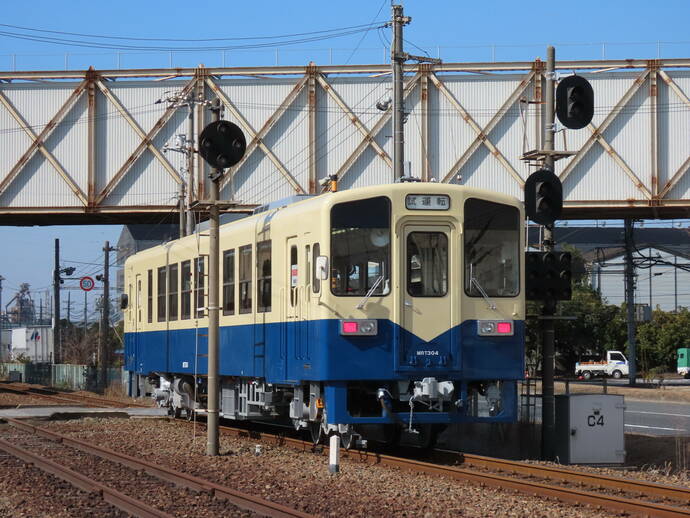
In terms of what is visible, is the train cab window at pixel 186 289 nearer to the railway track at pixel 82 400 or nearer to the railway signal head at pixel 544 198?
the railway signal head at pixel 544 198

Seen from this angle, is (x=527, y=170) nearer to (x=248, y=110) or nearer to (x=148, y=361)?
(x=248, y=110)

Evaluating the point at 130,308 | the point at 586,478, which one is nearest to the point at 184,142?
the point at 130,308

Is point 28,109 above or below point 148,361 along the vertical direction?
above

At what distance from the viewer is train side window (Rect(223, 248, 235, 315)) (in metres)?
18.1

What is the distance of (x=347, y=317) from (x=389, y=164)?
19596 millimetres

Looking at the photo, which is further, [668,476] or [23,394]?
[23,394]

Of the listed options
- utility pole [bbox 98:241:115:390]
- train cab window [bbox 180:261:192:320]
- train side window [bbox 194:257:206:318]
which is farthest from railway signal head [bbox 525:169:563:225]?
utility pole [bbox 98:241:115:390]

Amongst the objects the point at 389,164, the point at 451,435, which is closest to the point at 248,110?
the point at 389,164

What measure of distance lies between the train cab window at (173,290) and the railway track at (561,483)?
7298 millimetres

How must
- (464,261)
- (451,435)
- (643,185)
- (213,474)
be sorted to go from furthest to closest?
1. (643,185)
2. (451,435)
3. (464,261)
4. (213,474)

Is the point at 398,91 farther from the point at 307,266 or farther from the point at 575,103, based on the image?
the point at 307,266

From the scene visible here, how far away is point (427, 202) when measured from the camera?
14.6 metres

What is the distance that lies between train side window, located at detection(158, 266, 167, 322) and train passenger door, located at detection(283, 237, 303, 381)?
24.2 ft

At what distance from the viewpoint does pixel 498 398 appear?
14875mm
